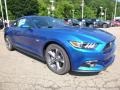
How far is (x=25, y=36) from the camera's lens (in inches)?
269

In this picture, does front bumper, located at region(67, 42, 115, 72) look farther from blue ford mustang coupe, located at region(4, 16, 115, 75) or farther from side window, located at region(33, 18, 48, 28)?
side window, located at region(33, 18, 48, 28)

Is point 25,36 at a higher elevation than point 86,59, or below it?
higher

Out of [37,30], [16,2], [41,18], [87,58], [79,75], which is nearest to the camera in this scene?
[87,58]

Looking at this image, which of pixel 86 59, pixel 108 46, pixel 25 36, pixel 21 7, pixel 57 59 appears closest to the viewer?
pixel 86 59

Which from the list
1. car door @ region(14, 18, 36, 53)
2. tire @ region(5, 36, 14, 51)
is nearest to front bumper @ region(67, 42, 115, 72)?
car door @ region(14, 18, 36, 53)

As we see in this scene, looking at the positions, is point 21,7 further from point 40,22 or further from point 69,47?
point 69,47

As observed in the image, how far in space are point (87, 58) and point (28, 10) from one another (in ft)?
208

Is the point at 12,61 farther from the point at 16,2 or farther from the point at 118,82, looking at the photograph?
the point at 16,2

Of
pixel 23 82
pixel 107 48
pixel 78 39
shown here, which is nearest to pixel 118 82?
pixel 107 48

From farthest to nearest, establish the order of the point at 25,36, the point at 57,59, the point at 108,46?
the point at 25,36, the point at 57,59, the point at 108,46

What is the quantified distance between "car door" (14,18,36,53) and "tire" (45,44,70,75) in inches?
23.2

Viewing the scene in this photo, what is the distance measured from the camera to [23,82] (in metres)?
5.35

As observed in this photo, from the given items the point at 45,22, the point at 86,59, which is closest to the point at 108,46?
the point at 86,59

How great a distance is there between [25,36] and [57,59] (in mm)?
1399
